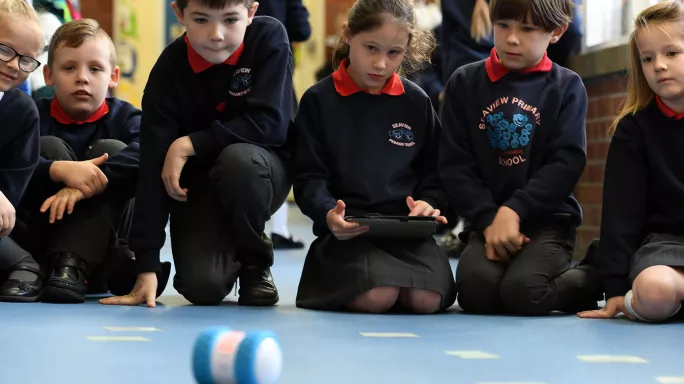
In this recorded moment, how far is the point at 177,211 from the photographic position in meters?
2.47

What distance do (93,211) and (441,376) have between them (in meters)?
1.32

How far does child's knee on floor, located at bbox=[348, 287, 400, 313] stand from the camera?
7.46 feet

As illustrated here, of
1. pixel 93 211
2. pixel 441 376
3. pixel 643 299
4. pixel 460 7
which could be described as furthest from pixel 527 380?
pixel 460 7

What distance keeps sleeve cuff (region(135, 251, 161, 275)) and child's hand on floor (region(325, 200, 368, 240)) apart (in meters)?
0.43

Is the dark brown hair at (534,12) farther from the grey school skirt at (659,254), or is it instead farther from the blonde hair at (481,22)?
the blonde hair at (481,22)

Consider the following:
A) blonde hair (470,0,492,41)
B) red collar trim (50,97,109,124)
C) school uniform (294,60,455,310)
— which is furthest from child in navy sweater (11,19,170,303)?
blonde hair (470,0,492,41)

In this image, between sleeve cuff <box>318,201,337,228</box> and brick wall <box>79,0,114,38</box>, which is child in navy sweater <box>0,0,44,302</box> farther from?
brick wall <box>79,0,114,38</box>

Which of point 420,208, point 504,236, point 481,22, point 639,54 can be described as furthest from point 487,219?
point 481,22

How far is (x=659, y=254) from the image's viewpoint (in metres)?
2.15

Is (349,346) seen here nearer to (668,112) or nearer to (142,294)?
(142,294)

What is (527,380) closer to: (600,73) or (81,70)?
(81,70)

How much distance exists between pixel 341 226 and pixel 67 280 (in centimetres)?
69

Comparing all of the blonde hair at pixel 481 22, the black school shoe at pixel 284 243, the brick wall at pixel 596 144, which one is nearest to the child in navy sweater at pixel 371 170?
the blonde hair at pixel 481 22

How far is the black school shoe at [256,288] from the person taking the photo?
2.38 metres
